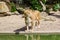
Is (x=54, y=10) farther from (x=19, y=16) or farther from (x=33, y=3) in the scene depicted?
(x=19, y=16)

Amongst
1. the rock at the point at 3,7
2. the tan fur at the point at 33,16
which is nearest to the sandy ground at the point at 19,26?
the tan fur at the point at 33,16

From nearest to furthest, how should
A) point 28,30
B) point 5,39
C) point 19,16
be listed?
point 5,39 → point 28,30 → point 19,16

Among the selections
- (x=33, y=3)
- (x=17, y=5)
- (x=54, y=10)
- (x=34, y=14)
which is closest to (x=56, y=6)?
(x=54, y=10)

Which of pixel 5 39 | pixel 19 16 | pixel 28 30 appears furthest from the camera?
pixel 19 16

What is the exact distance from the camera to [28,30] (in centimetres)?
1088

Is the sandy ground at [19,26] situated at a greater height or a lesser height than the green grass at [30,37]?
greater

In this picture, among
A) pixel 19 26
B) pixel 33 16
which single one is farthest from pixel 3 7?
pixel 33 16

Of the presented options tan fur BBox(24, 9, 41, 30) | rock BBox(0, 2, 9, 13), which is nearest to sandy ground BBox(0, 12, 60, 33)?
tan fur BBox(24, 9, 41, 30)

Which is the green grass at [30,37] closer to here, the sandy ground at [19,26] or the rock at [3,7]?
the sandy ground at [19,26]

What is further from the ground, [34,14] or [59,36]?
[34,14]

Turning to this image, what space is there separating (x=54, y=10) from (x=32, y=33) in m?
6.42

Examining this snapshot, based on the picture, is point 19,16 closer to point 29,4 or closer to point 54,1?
point 29,4

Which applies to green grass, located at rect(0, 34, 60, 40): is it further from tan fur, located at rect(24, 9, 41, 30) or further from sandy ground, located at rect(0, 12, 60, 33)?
tan fur, located at rect(24, 9, 41, 30)

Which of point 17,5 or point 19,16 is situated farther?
point 17,5
